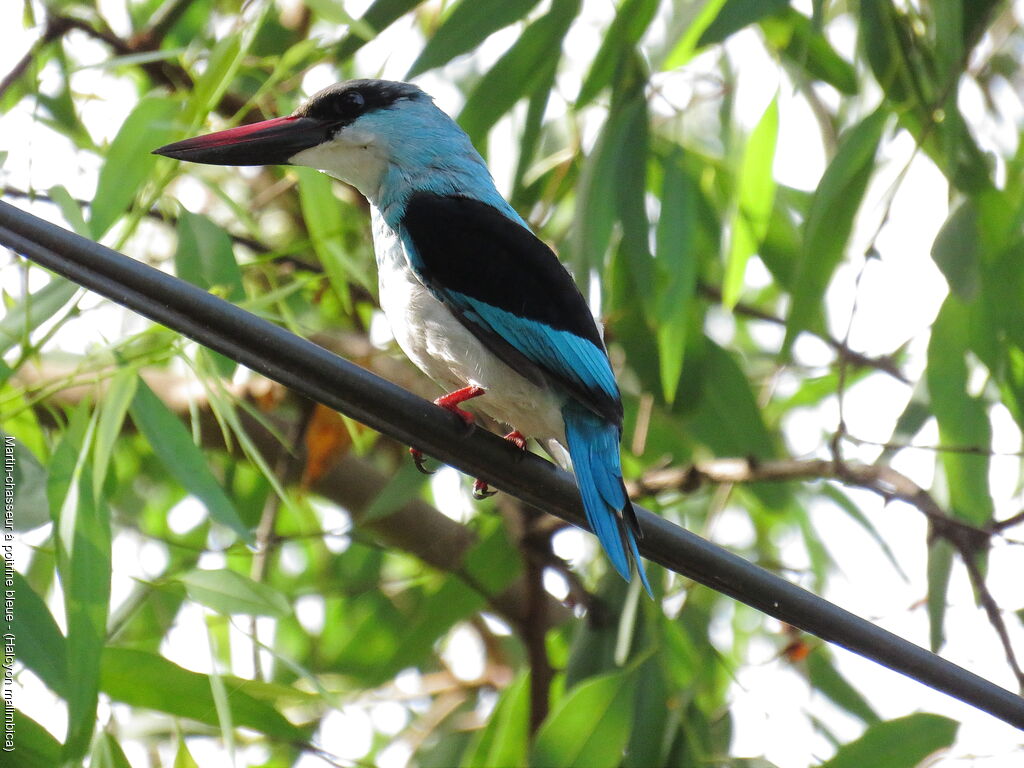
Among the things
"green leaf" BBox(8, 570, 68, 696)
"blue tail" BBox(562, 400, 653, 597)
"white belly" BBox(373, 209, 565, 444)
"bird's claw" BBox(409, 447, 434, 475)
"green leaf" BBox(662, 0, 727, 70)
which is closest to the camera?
"blue tail" BBox(562, 400, 653, 597)

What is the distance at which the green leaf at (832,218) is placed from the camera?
6.86 feet

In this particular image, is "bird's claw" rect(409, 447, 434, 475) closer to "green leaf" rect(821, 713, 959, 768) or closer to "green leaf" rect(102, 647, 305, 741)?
"green leaf" rect(102, 647, 305, 741)

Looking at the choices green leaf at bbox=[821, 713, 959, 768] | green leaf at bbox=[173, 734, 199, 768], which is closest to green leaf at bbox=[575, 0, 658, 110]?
green leaf at bbox=[821, 713, 959, 768]

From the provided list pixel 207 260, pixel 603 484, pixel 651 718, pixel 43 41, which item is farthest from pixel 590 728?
pixel 43 41

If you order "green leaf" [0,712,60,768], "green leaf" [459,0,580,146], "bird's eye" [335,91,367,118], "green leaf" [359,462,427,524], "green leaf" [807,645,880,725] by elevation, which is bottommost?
"green leaf" [0,712,60,768]

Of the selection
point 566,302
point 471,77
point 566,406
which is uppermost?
point 471,77

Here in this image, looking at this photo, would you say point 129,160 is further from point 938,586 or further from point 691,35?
point 938,586

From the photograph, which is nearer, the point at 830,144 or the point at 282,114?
the point at 282,114

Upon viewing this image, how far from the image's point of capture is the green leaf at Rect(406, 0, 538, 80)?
2.16m

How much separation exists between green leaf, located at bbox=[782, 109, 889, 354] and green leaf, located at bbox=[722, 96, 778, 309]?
0.61 ft

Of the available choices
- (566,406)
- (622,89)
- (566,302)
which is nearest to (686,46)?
(622,89)

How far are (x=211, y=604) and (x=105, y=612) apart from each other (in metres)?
0.20

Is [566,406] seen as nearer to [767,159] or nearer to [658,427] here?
[767,159]

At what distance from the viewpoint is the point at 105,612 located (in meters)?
1.66
